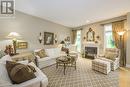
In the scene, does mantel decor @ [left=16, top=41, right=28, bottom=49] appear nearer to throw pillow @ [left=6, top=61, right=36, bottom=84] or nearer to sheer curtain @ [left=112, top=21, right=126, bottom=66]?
throw pillow @ [left=6, top=61, right=36, bottom=84]

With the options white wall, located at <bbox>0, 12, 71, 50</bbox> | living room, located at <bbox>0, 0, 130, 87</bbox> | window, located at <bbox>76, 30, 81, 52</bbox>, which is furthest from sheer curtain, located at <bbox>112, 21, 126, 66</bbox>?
white wall, located at <bbox>0, 12, 71, 50</bbox>

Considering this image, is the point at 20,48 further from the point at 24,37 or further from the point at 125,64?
the point at 125,64

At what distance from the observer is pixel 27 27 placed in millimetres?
5113

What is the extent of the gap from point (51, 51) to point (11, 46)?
2065 mm

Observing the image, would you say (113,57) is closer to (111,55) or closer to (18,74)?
(111,55)

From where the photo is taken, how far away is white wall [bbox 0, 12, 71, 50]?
4256 millimetres

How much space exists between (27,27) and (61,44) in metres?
2.79

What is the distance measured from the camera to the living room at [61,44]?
9.11 feet

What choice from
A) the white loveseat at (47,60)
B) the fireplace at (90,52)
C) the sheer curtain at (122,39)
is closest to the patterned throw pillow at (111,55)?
the sheer curtain at (122,39)

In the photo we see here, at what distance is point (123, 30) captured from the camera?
4.68 m

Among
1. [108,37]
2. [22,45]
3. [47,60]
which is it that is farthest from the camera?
[108,37]

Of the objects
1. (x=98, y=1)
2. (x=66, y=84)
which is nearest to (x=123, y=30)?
(x=98, y=1)

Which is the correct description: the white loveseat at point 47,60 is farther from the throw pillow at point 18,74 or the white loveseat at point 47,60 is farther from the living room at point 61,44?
the throw pillow at point 18,74

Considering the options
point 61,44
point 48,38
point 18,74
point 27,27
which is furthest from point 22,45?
point 18,74
